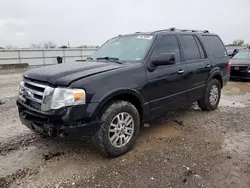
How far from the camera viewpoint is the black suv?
274cm

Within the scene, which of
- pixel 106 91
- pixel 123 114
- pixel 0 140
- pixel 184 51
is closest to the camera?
pixel 106 91

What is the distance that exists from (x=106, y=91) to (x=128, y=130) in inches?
32.4

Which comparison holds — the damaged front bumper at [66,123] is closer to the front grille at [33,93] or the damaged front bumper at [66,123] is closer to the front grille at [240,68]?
the front grille at [33,93]

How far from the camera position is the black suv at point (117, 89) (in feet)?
8.98

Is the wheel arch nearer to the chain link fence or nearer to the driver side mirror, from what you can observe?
the driver side mirror

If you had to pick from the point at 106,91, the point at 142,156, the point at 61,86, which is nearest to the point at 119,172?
the point at 142,156

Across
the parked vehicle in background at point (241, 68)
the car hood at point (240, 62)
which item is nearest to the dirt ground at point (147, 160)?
the parked vehicle in background at point (241, 68)

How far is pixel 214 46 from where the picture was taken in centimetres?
545

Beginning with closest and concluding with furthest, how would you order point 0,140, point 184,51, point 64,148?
point 64,148
point 0,140
point 184,51

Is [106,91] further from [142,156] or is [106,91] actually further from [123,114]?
[142,156]

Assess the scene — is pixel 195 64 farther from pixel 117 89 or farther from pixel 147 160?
pixel 147 160

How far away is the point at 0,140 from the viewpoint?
3.85 m

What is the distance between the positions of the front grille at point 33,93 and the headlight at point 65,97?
239 mm

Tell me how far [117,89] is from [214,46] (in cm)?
363
